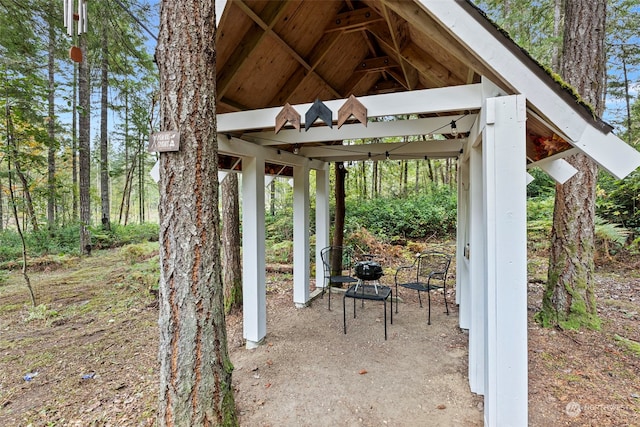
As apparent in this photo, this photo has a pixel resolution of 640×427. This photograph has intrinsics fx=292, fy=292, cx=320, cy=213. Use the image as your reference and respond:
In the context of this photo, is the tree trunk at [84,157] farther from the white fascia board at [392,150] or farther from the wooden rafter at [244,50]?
the wooden rafter at [244,50]

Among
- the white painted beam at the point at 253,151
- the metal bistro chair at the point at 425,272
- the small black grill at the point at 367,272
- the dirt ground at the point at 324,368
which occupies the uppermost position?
the white painted beam at the point at 253,151

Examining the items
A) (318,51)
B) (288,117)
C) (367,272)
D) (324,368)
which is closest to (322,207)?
(367,272)

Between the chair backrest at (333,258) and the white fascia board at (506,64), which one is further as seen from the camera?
the chair backrest at (333,258)

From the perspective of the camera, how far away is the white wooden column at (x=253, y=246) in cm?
358

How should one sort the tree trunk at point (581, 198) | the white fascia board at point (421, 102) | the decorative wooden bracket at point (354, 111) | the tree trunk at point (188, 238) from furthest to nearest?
1. the tree trunk at point (581, 198)
2. the decorative wooden bracket at point (354, 111)
3. the white fascia board at point (421, 102)
4. the tree trunk at point (188, 238)

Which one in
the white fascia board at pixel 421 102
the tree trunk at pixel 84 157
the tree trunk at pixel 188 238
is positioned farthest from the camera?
the tree trunk at pixel 84 157

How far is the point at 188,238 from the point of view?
6.15 ft

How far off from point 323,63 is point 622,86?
12291 millimetres

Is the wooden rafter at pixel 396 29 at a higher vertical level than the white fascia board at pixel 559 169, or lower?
higher

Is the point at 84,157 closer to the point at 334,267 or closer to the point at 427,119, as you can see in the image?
the point at 334,267

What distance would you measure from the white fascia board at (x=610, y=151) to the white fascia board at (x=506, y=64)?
0.05 meters

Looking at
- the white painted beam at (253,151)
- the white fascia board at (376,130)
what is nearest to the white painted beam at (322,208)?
the white painted beam at (253,151)

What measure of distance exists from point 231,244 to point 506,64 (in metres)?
4.01

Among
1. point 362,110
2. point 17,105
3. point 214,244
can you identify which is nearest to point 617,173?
point 362,110
